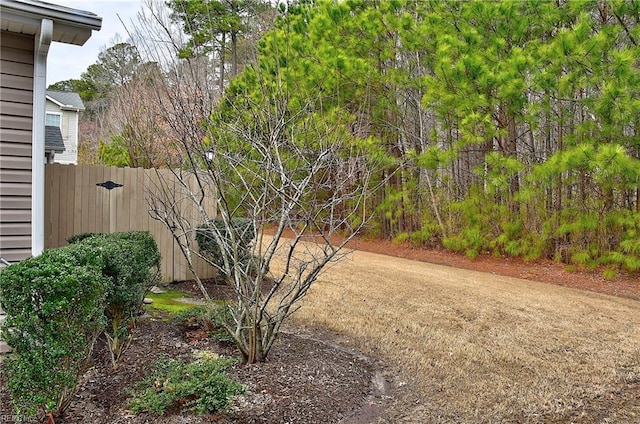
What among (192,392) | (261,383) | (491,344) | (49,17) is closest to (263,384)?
(261,383)

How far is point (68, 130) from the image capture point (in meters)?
21.1

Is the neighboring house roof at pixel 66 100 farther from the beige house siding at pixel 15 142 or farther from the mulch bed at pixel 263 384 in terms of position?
the mulch bed at pixel 263 384

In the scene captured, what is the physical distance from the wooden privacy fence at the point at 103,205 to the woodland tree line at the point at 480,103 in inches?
25.9

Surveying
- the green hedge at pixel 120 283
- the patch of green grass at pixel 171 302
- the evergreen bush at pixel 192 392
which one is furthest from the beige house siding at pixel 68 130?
the evergreen bush at pixel 192 392

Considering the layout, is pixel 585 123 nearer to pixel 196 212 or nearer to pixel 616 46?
pixel 616 46

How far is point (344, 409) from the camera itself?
9.41ft

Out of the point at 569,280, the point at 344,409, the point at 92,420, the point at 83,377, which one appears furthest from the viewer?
the point at 569,280

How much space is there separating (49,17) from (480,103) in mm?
6764

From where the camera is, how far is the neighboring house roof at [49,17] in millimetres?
3379

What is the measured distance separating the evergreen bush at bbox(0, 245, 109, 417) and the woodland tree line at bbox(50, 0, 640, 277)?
238 centimetres

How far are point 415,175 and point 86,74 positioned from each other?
22.8 meters

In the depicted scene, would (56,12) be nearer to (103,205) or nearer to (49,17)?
(49,17)

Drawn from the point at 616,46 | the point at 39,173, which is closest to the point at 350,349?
the point at 39,173

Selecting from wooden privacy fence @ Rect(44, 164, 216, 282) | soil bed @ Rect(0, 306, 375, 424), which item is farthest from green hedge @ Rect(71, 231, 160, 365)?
wooden privacy fence @ Rect(44, 164, 216, 282)
